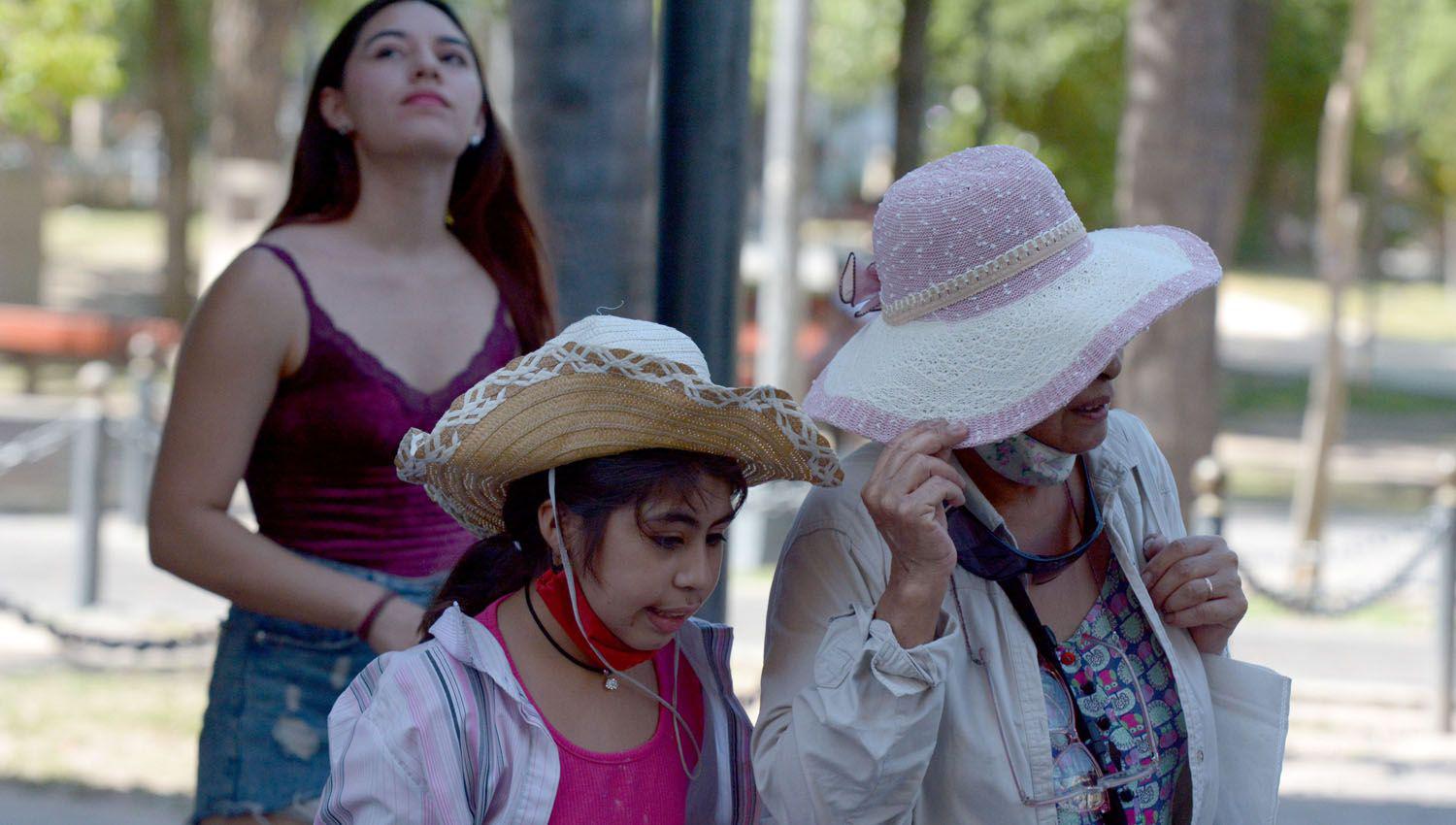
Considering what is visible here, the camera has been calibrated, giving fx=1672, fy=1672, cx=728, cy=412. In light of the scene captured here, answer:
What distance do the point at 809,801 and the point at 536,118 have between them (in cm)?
271

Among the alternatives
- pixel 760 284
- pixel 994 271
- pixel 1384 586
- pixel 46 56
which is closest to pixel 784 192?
pixel 760 284

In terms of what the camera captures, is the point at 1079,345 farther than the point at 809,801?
Yes

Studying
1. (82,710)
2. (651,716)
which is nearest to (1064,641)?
(651,716)

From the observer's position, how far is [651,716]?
2209mm

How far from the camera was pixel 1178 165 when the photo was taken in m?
8.44

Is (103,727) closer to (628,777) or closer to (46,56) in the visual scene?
(46,56)

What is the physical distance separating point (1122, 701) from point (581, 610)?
2.38 feet

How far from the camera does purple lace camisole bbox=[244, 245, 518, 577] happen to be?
9.02ft

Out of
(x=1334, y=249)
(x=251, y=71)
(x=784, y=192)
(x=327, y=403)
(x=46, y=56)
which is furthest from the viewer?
(x=251, y=71)

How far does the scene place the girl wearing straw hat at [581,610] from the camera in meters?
2.01

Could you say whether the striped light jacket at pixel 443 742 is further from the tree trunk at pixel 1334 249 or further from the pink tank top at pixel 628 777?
the tree trunk at pixel 1334 249

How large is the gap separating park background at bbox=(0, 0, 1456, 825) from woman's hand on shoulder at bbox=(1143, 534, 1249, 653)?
1.58 meters

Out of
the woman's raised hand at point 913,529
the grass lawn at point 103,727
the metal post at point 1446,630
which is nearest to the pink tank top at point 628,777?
the woman's raised hand at point 913,529

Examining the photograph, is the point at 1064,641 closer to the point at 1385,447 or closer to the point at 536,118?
the point at 536,118
